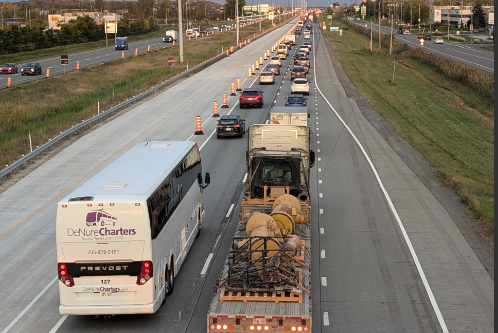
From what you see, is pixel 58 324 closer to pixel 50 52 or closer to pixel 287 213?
pixel 287 213

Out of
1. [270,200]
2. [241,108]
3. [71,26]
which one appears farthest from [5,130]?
[71,26]

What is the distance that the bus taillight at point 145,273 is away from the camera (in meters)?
14.1

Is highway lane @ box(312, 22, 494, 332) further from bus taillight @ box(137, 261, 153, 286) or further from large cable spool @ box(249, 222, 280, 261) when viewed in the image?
bus taillight @ box(137, 261, 153, 286)

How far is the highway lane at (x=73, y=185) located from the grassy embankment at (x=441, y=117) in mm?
8724

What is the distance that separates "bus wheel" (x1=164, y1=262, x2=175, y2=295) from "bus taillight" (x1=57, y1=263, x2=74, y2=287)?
2359 mm

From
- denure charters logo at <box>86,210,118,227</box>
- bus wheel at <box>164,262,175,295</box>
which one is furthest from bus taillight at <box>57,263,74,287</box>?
bus wheel at <box>164,262,175,295</box>

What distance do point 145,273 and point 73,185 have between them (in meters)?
15.0

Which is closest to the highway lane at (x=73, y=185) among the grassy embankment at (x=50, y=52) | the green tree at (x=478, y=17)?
the grassy embankment at (x=50, y=52)

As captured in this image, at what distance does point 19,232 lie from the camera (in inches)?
863

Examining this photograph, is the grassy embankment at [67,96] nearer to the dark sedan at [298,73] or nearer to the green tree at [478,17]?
the dark sedan at [298,73]

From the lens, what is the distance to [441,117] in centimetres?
5444

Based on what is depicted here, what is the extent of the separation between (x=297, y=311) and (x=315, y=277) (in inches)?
191

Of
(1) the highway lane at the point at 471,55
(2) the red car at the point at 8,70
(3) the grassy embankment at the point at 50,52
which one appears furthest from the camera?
(3) the grassy embankment at the point at 50,52

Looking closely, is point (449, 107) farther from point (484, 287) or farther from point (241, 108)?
point (484, 287)
